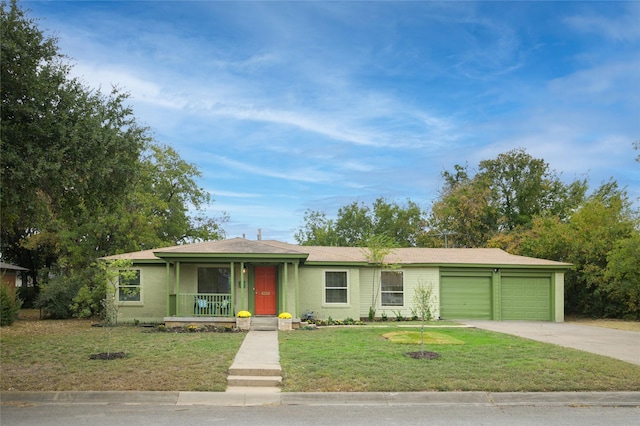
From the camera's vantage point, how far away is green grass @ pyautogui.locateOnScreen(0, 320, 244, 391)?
8.98 metres

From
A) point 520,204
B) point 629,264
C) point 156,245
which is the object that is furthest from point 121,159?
point 520,204

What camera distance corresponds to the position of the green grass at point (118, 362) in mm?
8984

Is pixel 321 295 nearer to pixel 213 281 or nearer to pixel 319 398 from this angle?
pixel 213 281

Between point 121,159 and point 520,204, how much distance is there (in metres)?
35.9

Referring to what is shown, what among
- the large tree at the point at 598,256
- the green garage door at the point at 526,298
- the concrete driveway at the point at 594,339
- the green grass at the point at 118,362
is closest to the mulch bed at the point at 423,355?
the green grass at the point at 118,362

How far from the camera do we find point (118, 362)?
10.8m

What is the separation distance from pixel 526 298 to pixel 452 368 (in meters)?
15.9

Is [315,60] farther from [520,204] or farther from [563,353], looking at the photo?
[520,204]

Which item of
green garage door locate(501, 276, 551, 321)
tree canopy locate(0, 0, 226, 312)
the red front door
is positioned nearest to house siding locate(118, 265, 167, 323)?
the red front door

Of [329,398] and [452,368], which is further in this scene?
[452,368]

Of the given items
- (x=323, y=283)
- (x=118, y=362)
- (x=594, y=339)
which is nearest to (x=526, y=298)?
(x=594, y=339)

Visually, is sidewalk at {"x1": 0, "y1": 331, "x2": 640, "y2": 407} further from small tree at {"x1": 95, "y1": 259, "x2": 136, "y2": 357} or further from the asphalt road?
small tree at {"x1": 95, "y1": 259, "x2": 136, "y2": 357}

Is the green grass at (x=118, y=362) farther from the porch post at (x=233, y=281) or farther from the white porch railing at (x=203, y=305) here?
the white porch railing at (x=203, y=305)

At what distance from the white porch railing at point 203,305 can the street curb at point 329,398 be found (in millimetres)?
11152
